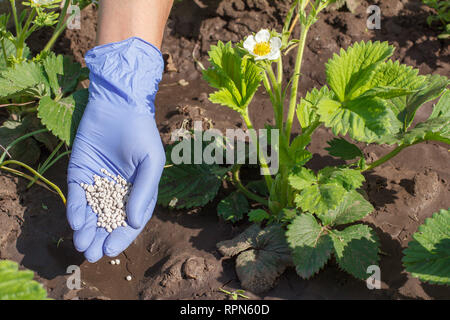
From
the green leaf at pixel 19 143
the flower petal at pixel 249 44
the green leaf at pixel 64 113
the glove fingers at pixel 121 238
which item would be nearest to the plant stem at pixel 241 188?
the glove fingers at pixel 121 238

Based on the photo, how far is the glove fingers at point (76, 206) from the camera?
1919 mm

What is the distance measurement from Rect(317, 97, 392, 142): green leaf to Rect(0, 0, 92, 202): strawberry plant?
1.17 m

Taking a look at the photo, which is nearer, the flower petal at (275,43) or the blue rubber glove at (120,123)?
the flower petal at (275,43)

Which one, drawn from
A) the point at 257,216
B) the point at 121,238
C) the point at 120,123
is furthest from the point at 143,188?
the point at 257,216

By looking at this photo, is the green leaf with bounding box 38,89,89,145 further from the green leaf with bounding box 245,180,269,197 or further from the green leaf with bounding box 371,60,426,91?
the green leaf with bounding box 371,60,426,91

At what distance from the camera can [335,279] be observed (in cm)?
179

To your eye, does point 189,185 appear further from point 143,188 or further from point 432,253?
point 432,253

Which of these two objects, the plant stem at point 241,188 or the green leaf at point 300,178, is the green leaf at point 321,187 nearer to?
the green leaf at point 300,178

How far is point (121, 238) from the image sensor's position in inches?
74.9

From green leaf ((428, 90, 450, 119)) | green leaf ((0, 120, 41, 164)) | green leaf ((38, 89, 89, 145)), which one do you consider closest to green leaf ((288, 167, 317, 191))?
green leaf ((428, 90, 450, 119))

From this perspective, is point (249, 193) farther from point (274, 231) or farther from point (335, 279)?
point (335, 279)

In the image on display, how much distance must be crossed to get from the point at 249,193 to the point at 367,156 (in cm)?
63

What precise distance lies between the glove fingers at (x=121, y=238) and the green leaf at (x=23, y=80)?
0.78m

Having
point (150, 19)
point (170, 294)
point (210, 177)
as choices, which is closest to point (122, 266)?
point (170, 294)
